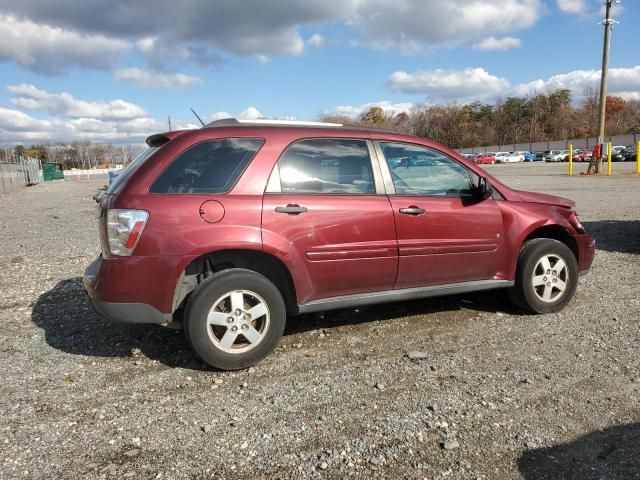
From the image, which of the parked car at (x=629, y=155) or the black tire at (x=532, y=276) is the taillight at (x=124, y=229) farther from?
the parked car at (x=629, y=155)

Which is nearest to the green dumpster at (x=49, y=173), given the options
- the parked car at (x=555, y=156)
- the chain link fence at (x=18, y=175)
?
the chain link fence at (x=18, y=175)

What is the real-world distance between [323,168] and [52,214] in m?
13.4

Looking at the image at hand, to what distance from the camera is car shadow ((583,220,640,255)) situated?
25.6 feet

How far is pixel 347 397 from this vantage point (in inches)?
131

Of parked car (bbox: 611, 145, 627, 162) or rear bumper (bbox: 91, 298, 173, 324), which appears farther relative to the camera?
parked car (bbox: 611, 145, 627, 162)

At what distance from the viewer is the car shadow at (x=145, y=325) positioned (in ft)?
A: 13.6

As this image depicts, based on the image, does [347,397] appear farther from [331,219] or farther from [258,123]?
[258,123]

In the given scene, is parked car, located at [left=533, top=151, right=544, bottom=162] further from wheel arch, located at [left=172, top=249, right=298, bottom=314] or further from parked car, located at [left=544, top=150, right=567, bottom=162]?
wheel arch, located at [left=172, top=249, right=298, bottom=314]

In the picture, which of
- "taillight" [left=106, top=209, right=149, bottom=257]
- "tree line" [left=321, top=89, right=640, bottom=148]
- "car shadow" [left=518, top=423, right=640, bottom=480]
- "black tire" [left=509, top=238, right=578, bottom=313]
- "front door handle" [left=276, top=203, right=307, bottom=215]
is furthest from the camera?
"tree line" [left=321, top=89, right=640, bottom=148]

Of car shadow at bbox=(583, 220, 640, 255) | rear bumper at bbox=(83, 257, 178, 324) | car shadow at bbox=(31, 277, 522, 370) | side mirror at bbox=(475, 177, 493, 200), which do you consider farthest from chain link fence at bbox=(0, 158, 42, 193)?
side mirror at bbox=(475, 177, 493, 200)

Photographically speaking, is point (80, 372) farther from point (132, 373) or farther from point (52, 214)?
point (52, 214)

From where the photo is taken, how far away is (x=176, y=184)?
3.64 metres

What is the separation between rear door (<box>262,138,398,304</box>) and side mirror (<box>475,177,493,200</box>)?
3.14 ft

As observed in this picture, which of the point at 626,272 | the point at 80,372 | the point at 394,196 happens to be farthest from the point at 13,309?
the point at 626,272
